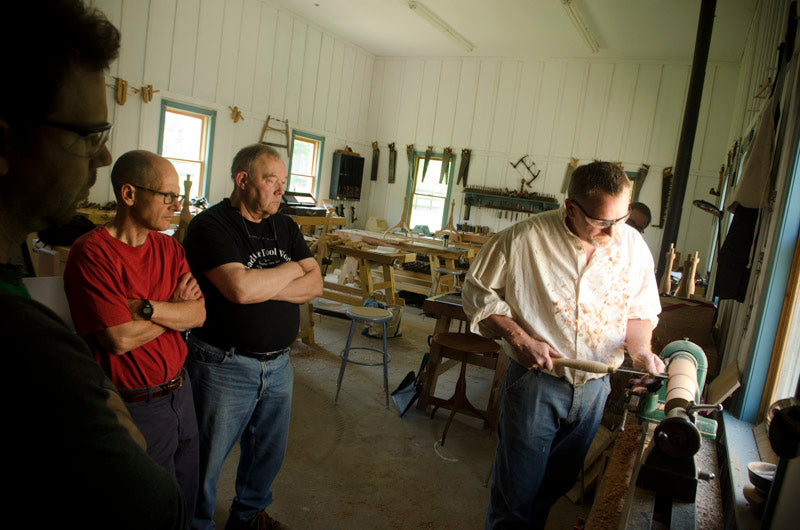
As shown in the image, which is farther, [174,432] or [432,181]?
[432,181]

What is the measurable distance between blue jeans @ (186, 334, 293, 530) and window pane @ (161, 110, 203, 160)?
8.20 meters

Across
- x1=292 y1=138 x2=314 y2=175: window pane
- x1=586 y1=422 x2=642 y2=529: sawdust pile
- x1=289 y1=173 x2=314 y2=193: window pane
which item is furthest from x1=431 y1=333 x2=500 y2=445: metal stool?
x1=292 y1=138 x2=314 y2=175: window pane

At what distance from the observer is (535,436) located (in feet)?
7.43

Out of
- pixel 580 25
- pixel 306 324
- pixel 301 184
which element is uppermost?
pixel 580 25

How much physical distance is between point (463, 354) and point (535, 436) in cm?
220

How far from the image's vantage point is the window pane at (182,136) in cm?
956

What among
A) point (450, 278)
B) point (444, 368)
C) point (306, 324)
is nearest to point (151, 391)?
point (444, 368)

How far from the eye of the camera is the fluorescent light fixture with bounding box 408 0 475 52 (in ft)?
33.5

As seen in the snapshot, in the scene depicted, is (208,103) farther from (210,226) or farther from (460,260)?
(210,226)

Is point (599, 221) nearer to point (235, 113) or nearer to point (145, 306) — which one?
point (145, 306)

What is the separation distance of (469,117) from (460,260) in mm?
5797

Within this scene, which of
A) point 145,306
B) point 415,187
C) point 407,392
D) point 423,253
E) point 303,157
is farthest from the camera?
point 415,187

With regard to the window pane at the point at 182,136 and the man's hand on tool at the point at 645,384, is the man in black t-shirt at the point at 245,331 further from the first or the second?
the window pane at the point at 182,136

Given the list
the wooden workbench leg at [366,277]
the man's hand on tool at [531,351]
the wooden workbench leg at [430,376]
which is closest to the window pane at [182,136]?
the wooden workbench leg at [366,277]
